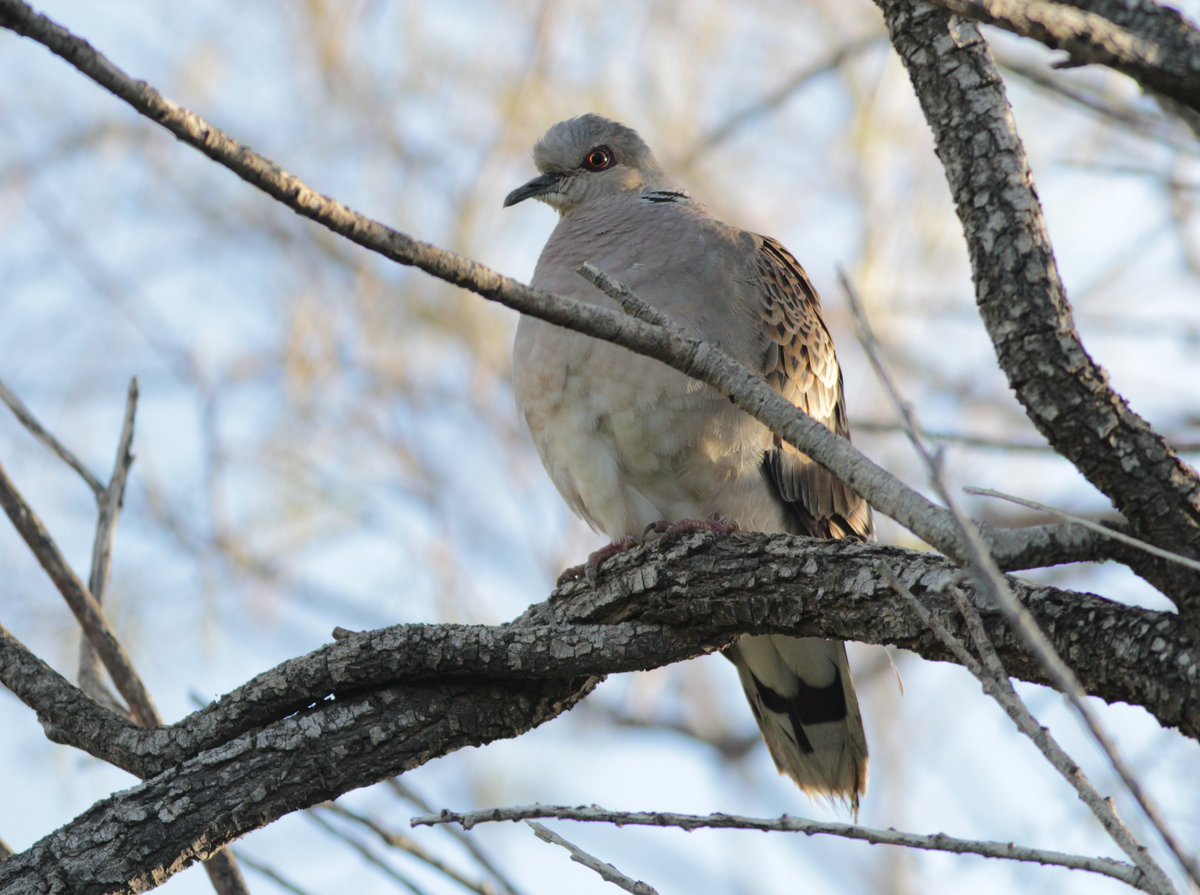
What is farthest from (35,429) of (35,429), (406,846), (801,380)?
(801,380)

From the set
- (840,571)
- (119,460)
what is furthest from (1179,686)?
(119,460)

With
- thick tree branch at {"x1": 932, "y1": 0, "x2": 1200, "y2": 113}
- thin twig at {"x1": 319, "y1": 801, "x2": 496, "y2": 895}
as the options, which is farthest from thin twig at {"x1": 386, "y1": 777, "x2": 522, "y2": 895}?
thick tree branch at {"x1": 932, "y1": 0, "x2": 1200, "y2": 113}

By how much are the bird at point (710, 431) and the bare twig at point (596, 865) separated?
1768 millimetres

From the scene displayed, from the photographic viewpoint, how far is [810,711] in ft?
13.0

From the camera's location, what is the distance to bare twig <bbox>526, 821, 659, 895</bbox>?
1.85 m

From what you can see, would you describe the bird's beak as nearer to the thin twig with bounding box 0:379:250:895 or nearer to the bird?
the bird

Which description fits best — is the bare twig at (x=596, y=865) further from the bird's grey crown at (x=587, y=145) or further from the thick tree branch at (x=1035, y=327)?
the bird's grey crown at (x=587, y=145)

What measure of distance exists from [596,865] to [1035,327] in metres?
0.97

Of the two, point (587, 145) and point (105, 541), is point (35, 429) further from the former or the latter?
point (587, 145)

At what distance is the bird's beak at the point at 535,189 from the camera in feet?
16.0

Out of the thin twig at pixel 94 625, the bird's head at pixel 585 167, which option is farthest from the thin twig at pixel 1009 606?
the bird's head at pixel 585 167

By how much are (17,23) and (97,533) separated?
1.65 meters

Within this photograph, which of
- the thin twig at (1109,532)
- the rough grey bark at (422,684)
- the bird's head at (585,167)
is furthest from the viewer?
the bird's head at (585,167)

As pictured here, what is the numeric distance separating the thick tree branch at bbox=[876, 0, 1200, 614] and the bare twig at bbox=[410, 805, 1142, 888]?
490mm
